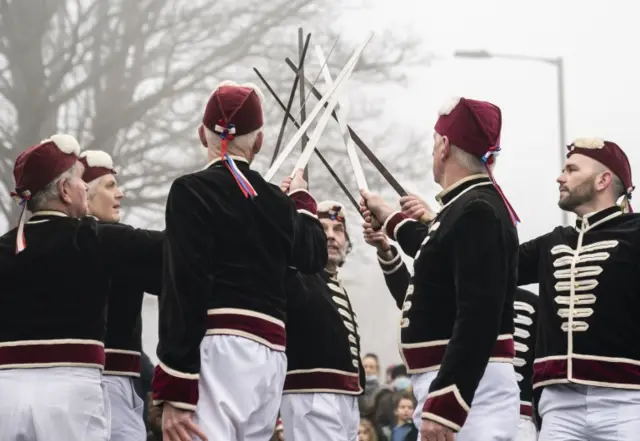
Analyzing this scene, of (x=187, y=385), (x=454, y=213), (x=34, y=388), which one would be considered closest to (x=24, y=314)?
(x=34, y=388)

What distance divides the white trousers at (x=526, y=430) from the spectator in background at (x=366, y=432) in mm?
2244

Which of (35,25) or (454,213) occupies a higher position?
(35,25)

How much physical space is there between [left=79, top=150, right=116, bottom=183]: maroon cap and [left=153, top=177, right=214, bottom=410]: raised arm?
7.14 ft

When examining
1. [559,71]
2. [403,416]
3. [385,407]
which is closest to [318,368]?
[403,416]

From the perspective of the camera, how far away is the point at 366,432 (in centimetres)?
912

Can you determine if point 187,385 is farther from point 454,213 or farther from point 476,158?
point 476,158

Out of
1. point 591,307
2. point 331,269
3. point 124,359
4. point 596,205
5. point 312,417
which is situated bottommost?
point 312,417

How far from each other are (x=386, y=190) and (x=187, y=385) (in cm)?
1120

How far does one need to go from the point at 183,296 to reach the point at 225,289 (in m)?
0.20

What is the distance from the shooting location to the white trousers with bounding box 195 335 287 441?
4172mm

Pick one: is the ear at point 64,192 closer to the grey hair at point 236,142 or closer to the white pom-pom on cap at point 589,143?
the grey hair at point 236,142

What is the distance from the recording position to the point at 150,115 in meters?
14.8

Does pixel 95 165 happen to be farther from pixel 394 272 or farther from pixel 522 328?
pixel 522 328

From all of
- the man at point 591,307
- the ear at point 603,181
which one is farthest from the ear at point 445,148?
the ear at point 603,181
